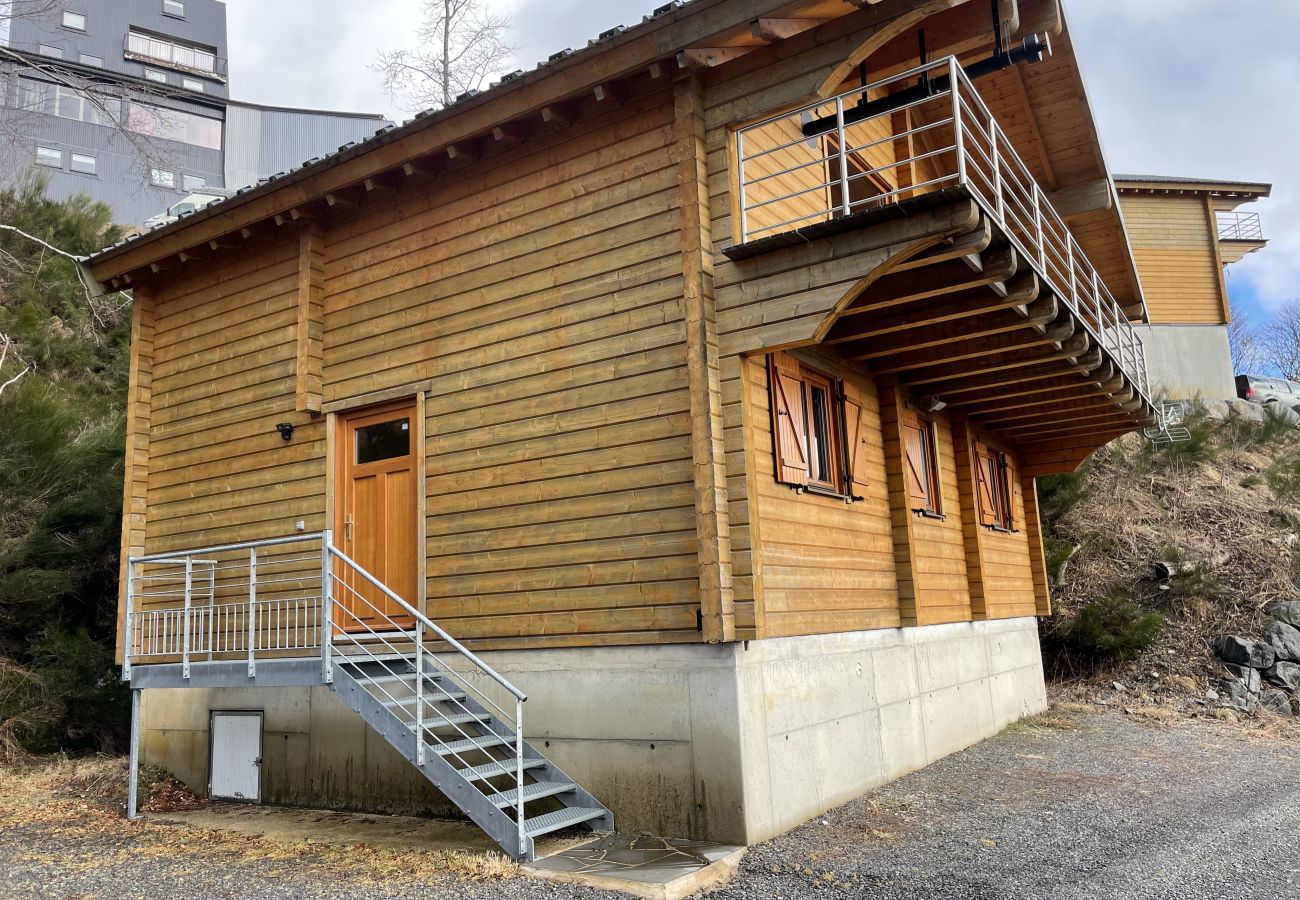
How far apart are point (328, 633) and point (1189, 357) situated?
26.7 m

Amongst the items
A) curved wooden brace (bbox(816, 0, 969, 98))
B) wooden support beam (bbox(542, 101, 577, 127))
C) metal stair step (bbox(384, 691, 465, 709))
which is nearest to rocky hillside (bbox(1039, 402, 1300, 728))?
metal stair step (bbox(384, 691, 465, 709))

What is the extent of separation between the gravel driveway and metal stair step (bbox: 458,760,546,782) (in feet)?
2.16

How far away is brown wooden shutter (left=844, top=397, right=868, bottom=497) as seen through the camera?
30.0ft

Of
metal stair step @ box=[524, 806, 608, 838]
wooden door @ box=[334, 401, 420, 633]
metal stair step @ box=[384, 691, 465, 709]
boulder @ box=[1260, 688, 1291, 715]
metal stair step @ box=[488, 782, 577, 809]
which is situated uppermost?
wooden door @ box=[334, 401, 420, 633]

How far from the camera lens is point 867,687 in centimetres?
881

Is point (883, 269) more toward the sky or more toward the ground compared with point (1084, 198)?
more toward the ground

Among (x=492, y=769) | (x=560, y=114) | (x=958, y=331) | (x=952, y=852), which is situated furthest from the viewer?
(x=958, y=331)

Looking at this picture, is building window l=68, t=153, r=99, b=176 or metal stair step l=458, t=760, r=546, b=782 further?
building window l=68, t=153, r=99, b=176

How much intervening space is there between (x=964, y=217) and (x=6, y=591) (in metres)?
12.6

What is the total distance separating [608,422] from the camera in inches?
303

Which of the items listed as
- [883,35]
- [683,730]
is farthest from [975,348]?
[683,730]

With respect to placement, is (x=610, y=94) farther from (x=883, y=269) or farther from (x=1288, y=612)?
(x=1288, y=612)

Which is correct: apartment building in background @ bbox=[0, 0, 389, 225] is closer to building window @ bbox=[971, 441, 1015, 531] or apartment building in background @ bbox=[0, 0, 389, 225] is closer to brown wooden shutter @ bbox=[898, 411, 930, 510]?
building window @ bbox=[971, 441, 1015, 531]

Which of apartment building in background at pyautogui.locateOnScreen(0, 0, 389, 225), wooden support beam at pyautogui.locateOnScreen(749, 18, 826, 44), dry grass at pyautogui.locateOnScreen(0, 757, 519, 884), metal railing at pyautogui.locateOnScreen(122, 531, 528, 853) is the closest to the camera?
dry grass at pyautogui.locateOnScreen(0, 757, 519, 884)
